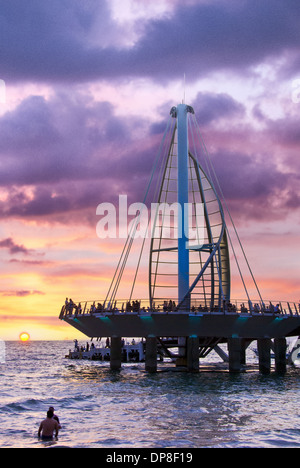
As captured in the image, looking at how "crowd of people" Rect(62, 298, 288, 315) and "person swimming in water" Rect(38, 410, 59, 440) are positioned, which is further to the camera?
"crowd of people" Rect(62, 298, 288, 315)

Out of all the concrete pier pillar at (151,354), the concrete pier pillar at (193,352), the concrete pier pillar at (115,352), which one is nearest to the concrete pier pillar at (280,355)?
the concrete pier pillar at (193,352)

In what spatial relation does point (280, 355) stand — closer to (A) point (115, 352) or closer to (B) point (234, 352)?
(B) point (234, 352)

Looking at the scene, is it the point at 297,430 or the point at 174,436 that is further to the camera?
the point at 297,430

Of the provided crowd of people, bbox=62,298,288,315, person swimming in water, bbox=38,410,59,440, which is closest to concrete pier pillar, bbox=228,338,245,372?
crowd of people, bbox=62,298,288,315

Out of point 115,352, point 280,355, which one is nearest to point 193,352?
point 115,352

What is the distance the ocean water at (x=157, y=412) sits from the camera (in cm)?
2211

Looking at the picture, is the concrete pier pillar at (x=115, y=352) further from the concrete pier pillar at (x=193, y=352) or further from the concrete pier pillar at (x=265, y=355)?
the concrete pier pillar at (x=265, y=355)

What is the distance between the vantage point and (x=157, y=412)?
96.6 feet

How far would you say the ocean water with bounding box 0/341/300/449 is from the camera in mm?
22109

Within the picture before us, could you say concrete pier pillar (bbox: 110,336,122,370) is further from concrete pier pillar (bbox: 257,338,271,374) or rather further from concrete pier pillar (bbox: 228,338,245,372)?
concrete pier pillar (bbox: 257,338,271,374)

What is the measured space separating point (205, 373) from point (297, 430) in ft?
108

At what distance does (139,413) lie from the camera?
29.2 m
